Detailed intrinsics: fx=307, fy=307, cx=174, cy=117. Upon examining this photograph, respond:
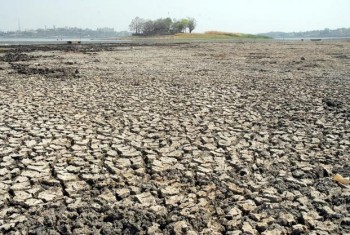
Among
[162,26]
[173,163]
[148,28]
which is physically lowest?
[173,163]

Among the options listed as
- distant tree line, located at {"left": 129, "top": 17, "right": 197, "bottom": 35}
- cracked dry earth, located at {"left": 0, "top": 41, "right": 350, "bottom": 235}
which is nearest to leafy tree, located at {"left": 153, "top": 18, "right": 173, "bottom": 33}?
distant tree line, located at {"left": 129, "top": 17, "right": 197, "bottom": 35}

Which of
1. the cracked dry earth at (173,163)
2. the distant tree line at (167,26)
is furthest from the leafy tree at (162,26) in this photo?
the cracked dry earth at (173,163)

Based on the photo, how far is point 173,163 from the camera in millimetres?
5043

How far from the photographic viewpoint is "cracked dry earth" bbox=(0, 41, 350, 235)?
3.55 metres

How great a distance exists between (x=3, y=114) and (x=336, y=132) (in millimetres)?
7789

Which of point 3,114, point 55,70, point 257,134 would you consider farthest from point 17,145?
point 55,70

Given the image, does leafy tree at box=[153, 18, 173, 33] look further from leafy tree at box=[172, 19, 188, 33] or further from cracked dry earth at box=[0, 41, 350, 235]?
Result: cracked dry earth at box=[0, 41, 350, 235]

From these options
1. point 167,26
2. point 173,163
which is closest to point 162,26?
point 167,26

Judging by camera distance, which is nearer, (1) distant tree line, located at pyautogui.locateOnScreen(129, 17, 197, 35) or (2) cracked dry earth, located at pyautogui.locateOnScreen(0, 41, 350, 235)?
A: (2) cracked dry earth, located at pyautogui.locateOnScreen(0, 41, 350, 235)

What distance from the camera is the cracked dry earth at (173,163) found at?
11.6 feet

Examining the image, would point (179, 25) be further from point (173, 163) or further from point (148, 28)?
point (173, 163)

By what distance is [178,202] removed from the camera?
154 inches

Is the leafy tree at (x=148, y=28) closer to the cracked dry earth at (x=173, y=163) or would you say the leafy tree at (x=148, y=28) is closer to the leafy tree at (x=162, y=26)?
the leafy tree at (x=162, y=26)

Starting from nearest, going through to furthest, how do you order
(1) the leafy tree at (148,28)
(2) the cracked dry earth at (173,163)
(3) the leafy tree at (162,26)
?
(2) the cracked dry earth at (173,163) < (1) the leafy tree at (148,28) < (3) the leafy tree at (162,26)
